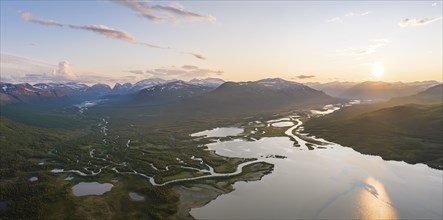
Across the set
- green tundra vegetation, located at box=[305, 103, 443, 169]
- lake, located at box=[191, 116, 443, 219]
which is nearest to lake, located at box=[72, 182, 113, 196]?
lake, located at box=[191, 116, 443, 219]

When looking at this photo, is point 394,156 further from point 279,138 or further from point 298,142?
point 279,138

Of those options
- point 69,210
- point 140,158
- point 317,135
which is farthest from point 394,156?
point 69,210

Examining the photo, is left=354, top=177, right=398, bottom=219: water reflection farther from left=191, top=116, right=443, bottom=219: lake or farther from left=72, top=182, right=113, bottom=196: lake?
left=72, top=182, right=113, bottom=196: lake

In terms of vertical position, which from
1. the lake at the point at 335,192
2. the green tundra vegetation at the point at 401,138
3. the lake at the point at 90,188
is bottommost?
the lake at the point at 90,188

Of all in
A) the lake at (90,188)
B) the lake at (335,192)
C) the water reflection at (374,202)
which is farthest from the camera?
the lake at (90,188)

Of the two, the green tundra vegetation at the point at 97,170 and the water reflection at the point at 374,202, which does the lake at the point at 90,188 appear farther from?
the water reflection at the point at 374,202

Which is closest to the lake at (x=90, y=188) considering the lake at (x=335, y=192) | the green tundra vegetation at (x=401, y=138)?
the lake at (x=335, y=192)

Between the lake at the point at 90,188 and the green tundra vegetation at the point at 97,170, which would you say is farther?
the lake at the point at 90,188

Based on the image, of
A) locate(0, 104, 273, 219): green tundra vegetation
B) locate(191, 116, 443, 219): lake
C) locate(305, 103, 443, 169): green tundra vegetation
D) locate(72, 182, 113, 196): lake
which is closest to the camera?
locate(191, 116, 443, 219): lake
